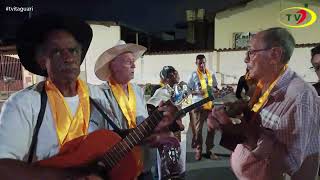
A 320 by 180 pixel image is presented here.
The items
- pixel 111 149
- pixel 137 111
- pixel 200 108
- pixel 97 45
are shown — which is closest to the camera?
pixel 111 149

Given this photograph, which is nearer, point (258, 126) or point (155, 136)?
point (258, 126)

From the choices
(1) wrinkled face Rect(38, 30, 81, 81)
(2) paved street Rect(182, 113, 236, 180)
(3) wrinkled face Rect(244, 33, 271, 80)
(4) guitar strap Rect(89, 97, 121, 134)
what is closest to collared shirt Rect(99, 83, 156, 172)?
(4) guitar strap Rect(89, 97, 121, 134)

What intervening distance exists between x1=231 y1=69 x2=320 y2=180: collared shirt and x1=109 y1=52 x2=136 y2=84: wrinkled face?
2.89 ft

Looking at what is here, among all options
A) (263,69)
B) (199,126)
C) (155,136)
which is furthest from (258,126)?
(199,126)

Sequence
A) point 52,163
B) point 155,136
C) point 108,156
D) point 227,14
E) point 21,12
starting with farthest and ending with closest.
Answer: point 227,14 → point 21,12 → point 155,136 → point 108,156 → point 52,163

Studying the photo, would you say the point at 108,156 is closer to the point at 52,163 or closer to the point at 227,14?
the point at 52,163

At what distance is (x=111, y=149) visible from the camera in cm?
145

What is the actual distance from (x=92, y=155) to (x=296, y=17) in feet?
4.87

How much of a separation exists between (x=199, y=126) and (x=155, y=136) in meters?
2.17

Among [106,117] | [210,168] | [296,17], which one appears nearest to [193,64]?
[210,168]

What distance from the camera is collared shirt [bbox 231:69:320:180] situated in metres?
1.32

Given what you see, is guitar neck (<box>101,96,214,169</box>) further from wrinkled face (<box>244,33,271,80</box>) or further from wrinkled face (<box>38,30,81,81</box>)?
wrinkled face (<box>38,30,81,81</box>)

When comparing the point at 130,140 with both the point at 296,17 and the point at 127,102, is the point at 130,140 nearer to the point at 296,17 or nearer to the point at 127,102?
the point at 127,102

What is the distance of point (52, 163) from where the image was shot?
1.33m
